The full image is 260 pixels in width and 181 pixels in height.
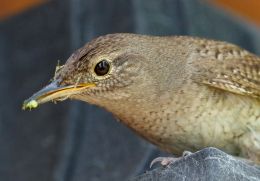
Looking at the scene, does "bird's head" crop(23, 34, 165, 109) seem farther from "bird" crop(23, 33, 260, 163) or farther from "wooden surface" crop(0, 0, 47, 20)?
"wooden surface" crop(0, 0, 47, 20)

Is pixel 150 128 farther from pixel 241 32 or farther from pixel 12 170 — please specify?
pixel 241 32

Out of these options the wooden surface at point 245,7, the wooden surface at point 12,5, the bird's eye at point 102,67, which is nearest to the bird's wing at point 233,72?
the bird's eye at point 102,67

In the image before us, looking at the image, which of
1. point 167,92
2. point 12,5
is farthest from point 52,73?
point 167,92

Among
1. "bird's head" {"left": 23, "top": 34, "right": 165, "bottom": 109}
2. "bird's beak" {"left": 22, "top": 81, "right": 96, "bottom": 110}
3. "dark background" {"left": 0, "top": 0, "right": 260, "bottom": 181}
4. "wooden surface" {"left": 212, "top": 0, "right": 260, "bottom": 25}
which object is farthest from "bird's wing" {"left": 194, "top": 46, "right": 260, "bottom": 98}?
"wooden surface" {"left": 212, "top": 0, "right": 260, "bottom": 25}

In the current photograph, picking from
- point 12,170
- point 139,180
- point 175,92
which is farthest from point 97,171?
point 139,180

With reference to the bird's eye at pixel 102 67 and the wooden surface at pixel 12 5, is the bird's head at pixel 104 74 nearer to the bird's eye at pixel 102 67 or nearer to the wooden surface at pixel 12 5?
the bird's eye at pixel 102 67

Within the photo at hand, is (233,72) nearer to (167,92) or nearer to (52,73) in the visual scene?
(167,92)
